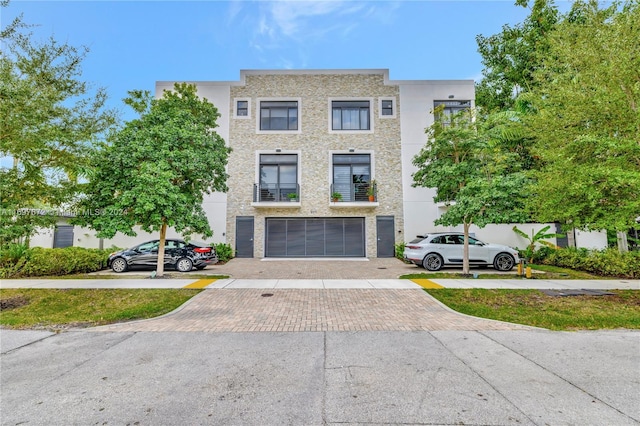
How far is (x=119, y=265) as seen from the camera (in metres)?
13.3

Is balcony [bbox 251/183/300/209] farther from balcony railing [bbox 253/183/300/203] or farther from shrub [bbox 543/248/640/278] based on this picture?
shrub [bbox 543/248/640/278]

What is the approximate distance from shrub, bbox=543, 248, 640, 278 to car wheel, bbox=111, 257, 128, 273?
19.9m

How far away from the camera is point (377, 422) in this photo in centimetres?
297

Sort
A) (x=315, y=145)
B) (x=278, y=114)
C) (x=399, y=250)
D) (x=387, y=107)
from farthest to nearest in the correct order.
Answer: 1. (x=278, y=114)
2. (x=387, y=107)
3. (x=315, y=145)
4. (x=399, y=250)

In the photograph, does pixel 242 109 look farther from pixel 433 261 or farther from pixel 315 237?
pixel 433 261

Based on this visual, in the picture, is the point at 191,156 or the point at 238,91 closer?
the point at 191,156

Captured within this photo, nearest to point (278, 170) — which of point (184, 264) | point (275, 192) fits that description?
point (275, 192)

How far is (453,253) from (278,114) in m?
13.8

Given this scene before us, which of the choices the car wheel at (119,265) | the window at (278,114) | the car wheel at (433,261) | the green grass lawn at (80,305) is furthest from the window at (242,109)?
the car wheel at (433,261)

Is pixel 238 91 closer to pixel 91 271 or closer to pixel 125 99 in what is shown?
pixel 125 99

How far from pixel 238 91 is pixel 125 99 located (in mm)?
9965

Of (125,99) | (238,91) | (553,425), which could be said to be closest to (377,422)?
(553,425)

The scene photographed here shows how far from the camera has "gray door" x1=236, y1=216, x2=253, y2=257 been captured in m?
19.5

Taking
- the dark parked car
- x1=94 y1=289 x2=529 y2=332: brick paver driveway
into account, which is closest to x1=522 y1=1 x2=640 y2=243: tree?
x1=94 y1=289 x2=529 y2=332: brick paver driveway
